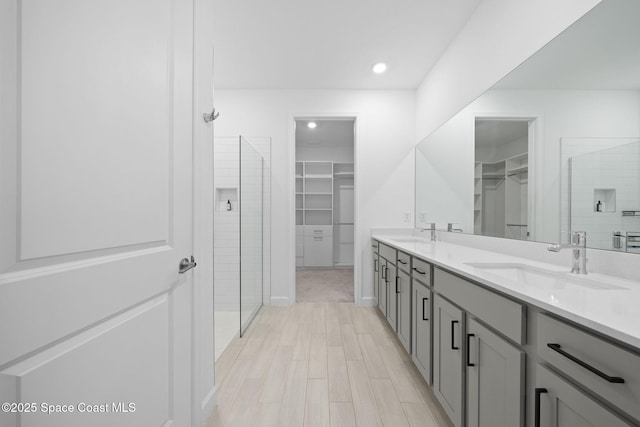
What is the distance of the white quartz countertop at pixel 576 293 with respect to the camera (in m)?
0.61

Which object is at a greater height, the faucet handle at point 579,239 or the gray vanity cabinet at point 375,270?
the faucet handle at point 579,239

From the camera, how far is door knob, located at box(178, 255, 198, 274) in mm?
1138

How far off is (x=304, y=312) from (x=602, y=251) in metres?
2.58

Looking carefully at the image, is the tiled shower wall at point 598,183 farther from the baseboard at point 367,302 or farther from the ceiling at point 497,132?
the baseboard at point 367,302

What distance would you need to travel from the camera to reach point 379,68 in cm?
290

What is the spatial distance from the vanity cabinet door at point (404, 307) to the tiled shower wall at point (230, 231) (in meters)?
1.69

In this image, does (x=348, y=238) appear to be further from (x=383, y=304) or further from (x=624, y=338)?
(x=624, y=338)

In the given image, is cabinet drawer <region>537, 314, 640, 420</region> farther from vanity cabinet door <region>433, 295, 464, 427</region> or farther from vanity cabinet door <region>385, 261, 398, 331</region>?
vanity cabinet door <region>385, 261, 398, 331</region>

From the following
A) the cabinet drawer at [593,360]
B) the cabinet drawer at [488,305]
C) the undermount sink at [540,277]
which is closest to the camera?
the cabinet drawer at [593,360]

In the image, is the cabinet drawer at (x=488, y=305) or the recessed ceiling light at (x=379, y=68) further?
the recessed ceiling light at (x=379, y=68)

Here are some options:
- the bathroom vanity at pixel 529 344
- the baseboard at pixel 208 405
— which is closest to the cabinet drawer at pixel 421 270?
the bathroom vanity at pixel 529 344

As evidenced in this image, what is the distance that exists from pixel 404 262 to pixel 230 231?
2.06m

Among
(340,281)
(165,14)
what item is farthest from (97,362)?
(340,281)

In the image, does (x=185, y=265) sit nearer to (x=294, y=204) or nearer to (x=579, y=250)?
(x=579, y=250)
